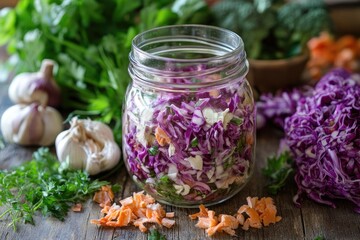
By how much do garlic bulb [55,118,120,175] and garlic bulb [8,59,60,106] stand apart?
0.96 feet

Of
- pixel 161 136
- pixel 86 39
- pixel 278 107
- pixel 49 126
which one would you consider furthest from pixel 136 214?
pixel 86 39

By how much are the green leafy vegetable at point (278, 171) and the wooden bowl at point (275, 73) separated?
1.38 feet

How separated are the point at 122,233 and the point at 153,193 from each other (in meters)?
0.13

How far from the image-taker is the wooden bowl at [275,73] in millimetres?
1882

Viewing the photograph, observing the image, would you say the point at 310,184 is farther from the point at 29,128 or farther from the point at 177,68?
the point at 29,128

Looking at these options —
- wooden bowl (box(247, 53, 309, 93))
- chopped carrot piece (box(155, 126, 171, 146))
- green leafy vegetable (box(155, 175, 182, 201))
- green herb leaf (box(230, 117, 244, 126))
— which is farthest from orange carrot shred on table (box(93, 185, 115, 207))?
wooden bowl (box(247, 53, 309, 93))

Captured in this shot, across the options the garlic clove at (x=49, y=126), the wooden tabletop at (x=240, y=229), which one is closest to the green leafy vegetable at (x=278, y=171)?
the wooden tabletop at (x=240, y=229)

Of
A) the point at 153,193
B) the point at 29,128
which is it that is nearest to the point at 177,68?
the point at 153,193

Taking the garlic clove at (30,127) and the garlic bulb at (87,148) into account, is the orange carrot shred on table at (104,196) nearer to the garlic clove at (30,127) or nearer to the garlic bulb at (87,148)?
the garlic bulb at (87,148)

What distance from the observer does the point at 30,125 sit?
1.60m

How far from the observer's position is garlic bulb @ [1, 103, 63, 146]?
5.27 feet

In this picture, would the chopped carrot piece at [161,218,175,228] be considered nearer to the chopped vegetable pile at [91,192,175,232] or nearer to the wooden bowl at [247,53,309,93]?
the chopped vegetable pile at [91,192,175,232]

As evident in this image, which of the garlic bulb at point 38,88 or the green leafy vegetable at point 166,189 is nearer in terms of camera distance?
the green leafy vegetable at point 166,189

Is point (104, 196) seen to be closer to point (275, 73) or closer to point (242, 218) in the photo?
point (242, 218)
